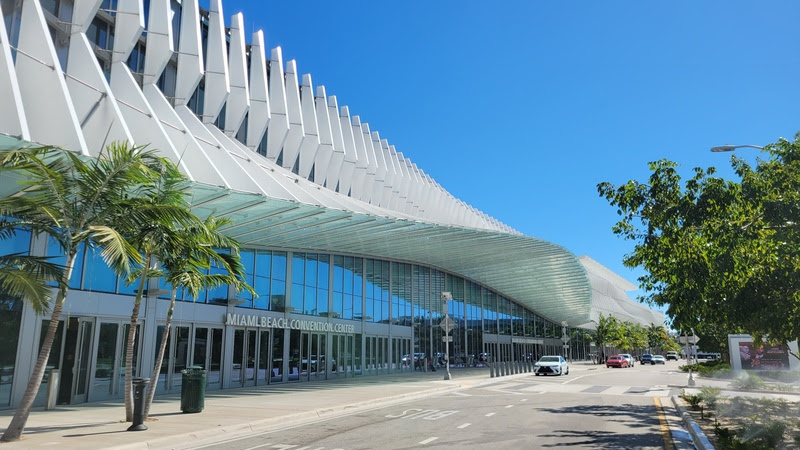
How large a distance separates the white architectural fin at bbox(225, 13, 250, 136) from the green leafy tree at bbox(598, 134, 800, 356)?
20.4 m

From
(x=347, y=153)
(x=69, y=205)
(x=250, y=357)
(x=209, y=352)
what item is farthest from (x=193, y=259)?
(x=347, y=153)

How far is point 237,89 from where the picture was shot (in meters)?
28.8

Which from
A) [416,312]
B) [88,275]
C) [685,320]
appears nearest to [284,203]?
Answer: [88,275]

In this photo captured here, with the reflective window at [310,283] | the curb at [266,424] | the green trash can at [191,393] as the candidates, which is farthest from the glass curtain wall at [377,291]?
the green trash can at [191,393]

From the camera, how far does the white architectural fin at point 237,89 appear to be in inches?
1111

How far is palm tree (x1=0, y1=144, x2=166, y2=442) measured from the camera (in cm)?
1065

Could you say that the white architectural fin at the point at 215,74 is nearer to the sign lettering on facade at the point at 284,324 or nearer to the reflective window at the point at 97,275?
the sign lettering on facade at the point at 284,324

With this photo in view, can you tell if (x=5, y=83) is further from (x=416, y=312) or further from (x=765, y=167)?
(x=416, y=312)

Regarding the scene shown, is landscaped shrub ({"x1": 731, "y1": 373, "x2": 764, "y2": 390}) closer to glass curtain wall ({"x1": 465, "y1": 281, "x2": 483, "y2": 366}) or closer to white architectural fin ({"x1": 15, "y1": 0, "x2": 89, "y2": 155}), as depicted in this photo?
glass curtain wall ({"x1": 465, "y1": 281, "x2": 483, "y2": 366})

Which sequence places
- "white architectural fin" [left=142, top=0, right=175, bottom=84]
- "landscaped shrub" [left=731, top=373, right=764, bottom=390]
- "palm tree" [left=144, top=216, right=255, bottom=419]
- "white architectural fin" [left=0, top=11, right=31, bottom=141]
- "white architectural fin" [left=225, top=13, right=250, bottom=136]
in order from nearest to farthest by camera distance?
"white architectural fin" [left=0, top=11, right=31, bottom=141] → "palm tree" [left=144, top=216, right=255, bottom=419] → "white architectural fin" [left=142, top=0, right=175, bottom=84] → "landscaped shrub" [left=731, top=373, right=764, bottom=390] → "white architectural fin" [left=225, top=13, right=250, bottom=136]

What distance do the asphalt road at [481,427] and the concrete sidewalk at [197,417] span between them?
31.8 inches

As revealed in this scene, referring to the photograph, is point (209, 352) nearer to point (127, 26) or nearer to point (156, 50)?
point (156, 50)

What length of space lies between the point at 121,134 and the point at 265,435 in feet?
30.9

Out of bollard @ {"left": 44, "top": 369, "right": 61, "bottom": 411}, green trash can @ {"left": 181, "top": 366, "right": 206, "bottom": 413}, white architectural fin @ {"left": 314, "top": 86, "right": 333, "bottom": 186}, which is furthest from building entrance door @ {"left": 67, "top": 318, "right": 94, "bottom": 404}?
white architectural fin @ {"left": 314, "top": 86, "right": 333, "bottom": 186}
